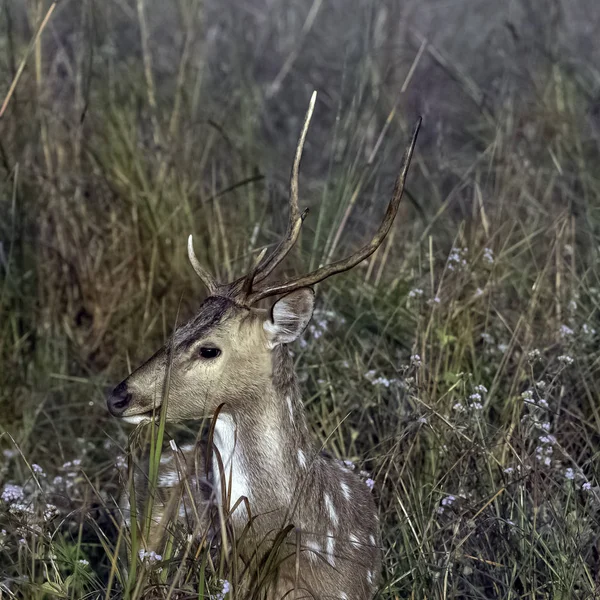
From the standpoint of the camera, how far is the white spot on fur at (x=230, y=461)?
3307mm

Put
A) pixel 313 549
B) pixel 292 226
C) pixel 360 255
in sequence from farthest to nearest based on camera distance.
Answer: pixel 292 226 → pixel 313 549 → pixel 360 255

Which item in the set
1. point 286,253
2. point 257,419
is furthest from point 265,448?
point 286,253

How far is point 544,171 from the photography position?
18.3 ft

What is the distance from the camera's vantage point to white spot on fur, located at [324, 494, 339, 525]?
346 cm

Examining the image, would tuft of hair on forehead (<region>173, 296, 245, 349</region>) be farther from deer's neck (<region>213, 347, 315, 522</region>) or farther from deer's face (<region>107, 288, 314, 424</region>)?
deer's neck (<region>213, 347, 315, 522</region>)

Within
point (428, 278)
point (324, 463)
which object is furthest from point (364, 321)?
point (324, 463)

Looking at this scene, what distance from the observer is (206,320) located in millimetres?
3383

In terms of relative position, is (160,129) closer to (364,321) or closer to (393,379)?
(364,321)

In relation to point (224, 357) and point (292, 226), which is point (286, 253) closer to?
point (292, 226)

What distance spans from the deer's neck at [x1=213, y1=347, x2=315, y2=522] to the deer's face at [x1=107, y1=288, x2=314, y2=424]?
4 centimetres

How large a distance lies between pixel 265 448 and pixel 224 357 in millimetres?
279

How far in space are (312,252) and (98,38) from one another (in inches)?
87.5

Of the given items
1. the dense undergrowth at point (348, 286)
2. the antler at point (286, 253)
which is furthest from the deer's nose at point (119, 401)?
the antler at point (286, 253)

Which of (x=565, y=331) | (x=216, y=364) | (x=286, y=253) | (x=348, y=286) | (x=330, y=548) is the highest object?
(x=286, y=253)
